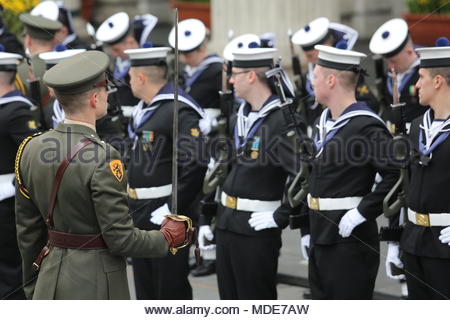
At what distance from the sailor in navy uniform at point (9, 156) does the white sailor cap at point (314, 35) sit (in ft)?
9.69

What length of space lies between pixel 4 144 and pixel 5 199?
389 mm

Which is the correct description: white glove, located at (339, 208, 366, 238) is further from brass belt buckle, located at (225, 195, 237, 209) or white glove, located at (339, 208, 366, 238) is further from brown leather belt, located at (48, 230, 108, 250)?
brown leather belt, located at (48, 230, 108, 250)

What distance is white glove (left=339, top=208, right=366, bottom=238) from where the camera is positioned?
5.43 meters

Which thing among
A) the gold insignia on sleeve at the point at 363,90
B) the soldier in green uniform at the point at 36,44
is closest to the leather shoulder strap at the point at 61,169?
the soldier in green uniform at the point at 36,44

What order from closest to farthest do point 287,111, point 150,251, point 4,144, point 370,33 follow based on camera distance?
point 150,251 < point 287,111 < point 4,144 < point 370,33

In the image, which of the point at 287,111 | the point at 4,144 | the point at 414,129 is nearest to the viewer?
the point at 414,129

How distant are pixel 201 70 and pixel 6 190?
318 centimetres

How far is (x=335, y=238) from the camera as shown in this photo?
5559 mm

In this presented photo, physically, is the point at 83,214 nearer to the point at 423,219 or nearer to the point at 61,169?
the point at 61,169

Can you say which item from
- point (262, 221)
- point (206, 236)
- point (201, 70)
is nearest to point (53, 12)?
point (201, 70)

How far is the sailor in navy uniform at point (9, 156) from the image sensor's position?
6512 millimetres

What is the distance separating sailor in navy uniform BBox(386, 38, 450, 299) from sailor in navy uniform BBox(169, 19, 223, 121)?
164 inches
